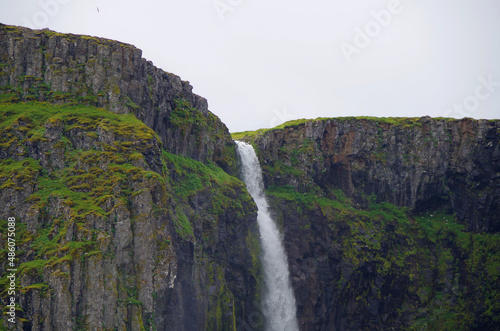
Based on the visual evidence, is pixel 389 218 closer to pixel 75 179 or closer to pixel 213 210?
pixel 213 210

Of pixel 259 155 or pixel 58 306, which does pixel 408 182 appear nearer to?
pixel 259 155

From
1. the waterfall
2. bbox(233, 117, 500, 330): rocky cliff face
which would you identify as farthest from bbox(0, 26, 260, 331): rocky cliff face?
bbox(233, 117, 500, 330): rocky cliff face

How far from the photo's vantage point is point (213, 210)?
85.9 meters

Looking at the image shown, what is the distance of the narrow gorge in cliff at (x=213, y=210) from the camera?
62.3 metres

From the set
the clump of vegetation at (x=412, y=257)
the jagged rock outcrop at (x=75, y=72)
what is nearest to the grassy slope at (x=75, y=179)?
the jagged rock outcrop at (x=75, y=72)

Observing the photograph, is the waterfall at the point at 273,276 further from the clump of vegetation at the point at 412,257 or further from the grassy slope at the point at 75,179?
the grassy slope at the point at 75,179

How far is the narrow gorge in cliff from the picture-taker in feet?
205

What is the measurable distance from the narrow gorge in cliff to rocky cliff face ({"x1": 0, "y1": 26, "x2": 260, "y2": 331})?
18 centimetres

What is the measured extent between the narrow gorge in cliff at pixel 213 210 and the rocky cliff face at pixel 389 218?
0.75ft

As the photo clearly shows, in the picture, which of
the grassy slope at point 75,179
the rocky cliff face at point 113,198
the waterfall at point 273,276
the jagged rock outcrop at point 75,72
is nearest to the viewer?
the rocky cliff face at point 113,198

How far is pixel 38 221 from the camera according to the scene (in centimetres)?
6375

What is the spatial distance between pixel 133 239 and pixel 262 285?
3102cm

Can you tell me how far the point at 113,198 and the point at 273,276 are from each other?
35.0 metres

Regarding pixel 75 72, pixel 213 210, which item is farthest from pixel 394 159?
pixel 75 72
